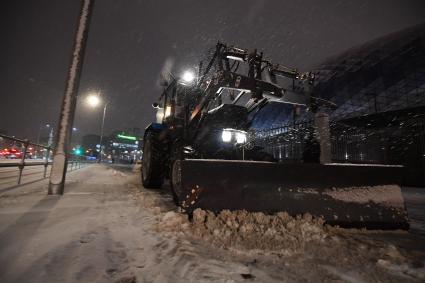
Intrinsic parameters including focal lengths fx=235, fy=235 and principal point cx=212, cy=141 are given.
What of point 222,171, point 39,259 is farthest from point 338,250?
point 39,259

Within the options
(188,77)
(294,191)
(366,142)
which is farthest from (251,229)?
(366,142)

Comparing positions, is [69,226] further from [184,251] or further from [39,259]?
[184,251]

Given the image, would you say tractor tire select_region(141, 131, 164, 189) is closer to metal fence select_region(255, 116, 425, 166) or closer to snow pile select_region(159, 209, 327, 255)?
snow pile select_region(159, 209, 327, 255)

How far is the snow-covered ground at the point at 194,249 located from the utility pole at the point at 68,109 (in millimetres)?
1392

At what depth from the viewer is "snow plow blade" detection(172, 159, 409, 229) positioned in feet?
9.45

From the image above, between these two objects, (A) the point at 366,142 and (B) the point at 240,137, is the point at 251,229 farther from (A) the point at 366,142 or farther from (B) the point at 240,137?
(A) the point at 366,142

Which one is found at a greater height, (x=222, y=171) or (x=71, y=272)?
(x=222, y=171)

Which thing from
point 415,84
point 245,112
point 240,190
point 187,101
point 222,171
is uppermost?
point 415,84

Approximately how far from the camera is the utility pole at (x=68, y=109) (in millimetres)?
4594

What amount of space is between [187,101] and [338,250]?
405 centimetres

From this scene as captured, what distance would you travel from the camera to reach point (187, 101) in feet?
17.4

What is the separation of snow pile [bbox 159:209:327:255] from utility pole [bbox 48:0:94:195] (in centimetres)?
302

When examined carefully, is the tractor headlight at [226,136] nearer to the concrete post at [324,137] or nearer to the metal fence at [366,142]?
the concrete post at [324,137]

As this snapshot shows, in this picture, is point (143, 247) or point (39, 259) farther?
point (143, 247)
